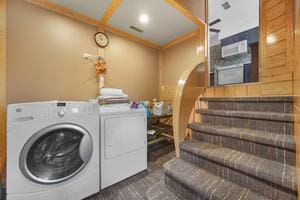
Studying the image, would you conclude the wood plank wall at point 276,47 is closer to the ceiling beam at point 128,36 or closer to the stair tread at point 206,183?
the stair tread at point 206,183

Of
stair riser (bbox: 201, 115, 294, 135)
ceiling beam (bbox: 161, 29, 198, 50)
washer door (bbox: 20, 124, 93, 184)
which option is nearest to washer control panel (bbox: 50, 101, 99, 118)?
washer door (bbox: 20, 124, 93, 184)

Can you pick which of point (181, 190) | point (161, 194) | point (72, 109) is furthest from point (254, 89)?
point (72, 109)

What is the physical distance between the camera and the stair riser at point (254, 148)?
0.94m

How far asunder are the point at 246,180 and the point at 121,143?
1.23 metres

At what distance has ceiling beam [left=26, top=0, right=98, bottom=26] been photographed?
1795 millimetres

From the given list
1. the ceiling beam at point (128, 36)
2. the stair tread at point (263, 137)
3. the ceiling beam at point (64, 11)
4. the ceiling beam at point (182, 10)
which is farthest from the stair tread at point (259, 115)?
the ceiling beam at point (64, 11)

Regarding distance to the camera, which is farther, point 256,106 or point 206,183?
point 256,106

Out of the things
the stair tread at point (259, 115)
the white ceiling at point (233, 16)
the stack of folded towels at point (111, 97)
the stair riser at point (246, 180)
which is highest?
the white ceiling at point (233, 16)

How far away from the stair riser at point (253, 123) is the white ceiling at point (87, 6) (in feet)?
6.79

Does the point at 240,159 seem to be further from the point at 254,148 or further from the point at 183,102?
the point at 183,102

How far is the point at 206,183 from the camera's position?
100cm

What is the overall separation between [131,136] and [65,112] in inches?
32.0

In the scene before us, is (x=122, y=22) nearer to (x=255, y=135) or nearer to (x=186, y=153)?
(x=186, y=153)

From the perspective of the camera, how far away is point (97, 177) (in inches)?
56.3
